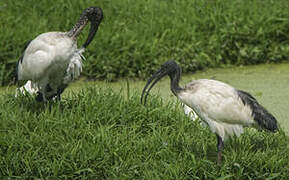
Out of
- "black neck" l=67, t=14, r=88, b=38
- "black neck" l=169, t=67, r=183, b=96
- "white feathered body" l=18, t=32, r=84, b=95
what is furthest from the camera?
"black neck" l=67, t=14, r=88, b=38

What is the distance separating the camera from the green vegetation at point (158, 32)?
7.20 meters

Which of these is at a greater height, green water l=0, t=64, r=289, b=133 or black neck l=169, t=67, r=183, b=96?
black neck l=169, t=67, r=183, b=96

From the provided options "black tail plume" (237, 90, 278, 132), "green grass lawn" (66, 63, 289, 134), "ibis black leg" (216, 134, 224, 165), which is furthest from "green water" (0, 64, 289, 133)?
"ibis black leg" (216, 134, 224, 165)

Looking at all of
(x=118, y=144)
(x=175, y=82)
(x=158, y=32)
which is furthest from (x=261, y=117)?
(x=158, y=32)

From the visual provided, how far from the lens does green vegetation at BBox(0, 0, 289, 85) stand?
23.6 feet

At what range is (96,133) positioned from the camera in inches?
197

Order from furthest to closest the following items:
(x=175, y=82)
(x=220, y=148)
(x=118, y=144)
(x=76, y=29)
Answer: (x=76, y=29) → (x=118, y=144) → (x=175, y=82) → (x=220, y=148)

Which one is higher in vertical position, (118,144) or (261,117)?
(261,117)

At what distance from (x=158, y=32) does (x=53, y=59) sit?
2.52 meters

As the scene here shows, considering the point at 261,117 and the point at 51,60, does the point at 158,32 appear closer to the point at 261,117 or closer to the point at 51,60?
the point at 51,60

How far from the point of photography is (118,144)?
191 inches

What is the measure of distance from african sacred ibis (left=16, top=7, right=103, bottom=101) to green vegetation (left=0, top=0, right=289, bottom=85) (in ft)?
4.80

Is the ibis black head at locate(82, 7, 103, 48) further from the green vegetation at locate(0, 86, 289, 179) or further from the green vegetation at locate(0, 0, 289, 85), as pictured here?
the green vegetation at locate(0, 0, 289, 85)

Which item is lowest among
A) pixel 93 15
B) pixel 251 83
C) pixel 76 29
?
pixel 251 83
